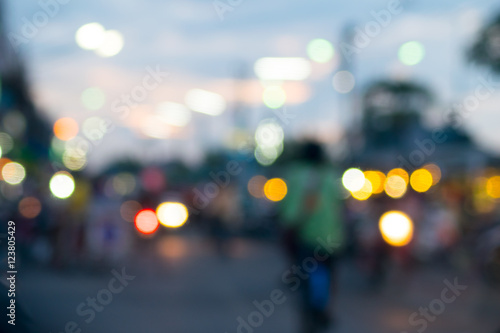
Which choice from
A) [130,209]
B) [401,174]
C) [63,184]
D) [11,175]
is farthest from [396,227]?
[130,209]

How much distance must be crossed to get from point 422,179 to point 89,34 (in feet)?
27.9

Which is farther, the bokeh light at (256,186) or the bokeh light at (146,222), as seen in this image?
the bokeh light at (256,186)

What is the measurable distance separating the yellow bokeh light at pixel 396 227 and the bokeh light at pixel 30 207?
7.27 meters

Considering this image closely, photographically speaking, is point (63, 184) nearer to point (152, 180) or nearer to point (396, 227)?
point (396, 227)

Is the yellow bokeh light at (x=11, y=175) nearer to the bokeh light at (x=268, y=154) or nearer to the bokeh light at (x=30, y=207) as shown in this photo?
the bokeh light at (x=30, y=207)

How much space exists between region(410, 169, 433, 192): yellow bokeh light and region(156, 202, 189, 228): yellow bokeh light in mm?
7154

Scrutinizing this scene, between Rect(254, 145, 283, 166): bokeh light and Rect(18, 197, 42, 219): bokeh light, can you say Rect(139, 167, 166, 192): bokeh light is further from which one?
Rect(254, 145, 283, 166): bokeh light

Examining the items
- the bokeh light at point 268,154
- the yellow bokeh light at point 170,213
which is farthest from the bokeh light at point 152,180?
the bokeh light at point 268,154

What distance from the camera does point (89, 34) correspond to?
1922 centimetres

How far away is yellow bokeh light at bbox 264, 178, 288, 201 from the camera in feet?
126

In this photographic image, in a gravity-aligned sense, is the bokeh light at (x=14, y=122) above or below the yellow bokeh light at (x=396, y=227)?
above

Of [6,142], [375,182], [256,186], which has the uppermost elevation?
[6,142]

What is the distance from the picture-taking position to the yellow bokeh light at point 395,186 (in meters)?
14.1

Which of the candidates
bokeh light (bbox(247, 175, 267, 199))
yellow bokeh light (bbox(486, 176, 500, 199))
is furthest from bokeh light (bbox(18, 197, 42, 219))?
bokeh light (bbox(247, 175, 267, 199))
